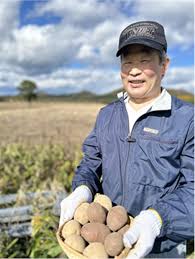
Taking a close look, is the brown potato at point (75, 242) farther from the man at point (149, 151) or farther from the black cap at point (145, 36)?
the black cap at point (145, 36)

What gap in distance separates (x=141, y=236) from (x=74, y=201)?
44 centimetres

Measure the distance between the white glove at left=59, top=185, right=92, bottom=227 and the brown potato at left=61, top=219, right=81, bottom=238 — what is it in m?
0.08

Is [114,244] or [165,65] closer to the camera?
[114,244]

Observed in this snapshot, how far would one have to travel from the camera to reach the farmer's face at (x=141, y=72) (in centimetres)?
190

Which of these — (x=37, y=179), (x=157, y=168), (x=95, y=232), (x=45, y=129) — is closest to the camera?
(x=95, y=232)

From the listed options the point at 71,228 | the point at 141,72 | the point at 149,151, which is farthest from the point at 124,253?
the point at 141,72

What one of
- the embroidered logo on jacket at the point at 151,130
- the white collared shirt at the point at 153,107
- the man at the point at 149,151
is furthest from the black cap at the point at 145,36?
the embroidered logo on jacket at the point at 151,130

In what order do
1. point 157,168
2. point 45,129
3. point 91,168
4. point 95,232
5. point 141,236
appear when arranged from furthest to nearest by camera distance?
point 45,129, point 91,168, point 157,168, point 95,232, point 141,236

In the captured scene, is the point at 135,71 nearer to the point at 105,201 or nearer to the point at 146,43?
the point at 146,43

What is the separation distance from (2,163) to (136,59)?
127 inches

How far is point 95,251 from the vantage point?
166 cm

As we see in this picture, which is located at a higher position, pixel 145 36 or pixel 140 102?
pixel 145 36

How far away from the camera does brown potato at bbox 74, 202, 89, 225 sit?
6.12ft

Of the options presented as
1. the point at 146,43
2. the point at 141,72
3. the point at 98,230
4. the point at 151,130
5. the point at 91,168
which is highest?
the point at 146,43
